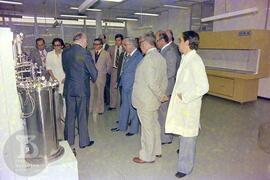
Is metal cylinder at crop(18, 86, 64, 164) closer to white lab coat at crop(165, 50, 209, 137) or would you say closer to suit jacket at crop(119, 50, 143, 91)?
white lab coat at crop(165, 50, 209, 137)

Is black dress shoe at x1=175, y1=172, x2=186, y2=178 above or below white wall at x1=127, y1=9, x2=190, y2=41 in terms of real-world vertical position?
below

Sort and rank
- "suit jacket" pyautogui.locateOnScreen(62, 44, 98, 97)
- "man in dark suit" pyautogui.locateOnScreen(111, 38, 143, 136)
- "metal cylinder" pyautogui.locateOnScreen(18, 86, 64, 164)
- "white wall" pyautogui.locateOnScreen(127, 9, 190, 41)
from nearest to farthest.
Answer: "metal cylinder" pyautogui.locateOnScreen(18, 86, 64, 164) → "suit jacket" pyautogui.locateOnScreen(62, 44, 98, 97) → "man in dark suit" pyautogui.locateOnScreen(111, 38, 143, 136) → "white wall" pyautogui.locateOnScreen(127, 9, 190, 41)

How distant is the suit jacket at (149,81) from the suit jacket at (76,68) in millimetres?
724

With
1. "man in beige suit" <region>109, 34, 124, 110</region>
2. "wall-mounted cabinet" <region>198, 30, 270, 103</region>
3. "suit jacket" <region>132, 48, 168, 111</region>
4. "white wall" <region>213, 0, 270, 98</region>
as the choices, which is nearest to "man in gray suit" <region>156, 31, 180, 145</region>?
"suit jacket" <region>132, 48, 168, 111</region>

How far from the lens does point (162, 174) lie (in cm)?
240

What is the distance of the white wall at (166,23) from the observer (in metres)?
7.96

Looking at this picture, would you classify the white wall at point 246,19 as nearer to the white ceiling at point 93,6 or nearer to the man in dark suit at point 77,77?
the white ceiling at point 93,6

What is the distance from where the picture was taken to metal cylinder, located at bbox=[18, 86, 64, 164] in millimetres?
1979

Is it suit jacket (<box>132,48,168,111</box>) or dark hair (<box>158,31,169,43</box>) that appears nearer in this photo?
suit jacket (<box>132,48,168,111</box>)

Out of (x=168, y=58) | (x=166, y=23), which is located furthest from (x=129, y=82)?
(x=166, y=23)

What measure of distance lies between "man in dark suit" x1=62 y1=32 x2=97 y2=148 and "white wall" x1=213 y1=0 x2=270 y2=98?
4.70 m

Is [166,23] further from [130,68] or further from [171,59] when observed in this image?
[171,59]

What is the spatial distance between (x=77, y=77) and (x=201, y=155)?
6.06 ft

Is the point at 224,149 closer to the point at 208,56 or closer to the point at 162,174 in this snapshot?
the point at 162,174
